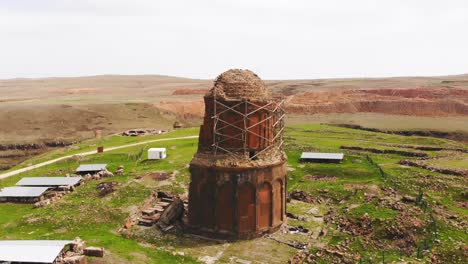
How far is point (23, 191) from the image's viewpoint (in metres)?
35.0

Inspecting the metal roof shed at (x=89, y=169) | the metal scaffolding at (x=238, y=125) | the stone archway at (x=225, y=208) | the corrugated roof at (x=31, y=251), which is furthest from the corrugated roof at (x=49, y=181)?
the metal scaffolding at (x=238, y=125)

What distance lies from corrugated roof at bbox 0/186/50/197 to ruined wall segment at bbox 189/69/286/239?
15.2m

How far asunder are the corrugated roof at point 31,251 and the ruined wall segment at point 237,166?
8656 millimetres

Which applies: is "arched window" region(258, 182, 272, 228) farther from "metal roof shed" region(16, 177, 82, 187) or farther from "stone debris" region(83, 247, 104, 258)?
"metal roof shed" region(16, 177, 82, 187)

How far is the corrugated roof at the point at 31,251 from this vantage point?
18688mm

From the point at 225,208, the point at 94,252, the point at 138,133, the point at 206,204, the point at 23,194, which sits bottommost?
the point at 23,194

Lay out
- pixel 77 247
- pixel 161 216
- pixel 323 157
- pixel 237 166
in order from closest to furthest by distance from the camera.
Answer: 1. pixel 77 247
2. pixel 237 166
3. pixel 161 216
4. pixel 323 157

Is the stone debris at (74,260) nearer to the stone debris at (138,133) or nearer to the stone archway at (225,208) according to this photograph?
the stone archway at (225,208)

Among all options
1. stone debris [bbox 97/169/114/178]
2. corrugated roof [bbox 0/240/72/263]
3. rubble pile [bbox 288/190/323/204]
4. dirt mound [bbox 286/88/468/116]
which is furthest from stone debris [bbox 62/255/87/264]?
dirt mound [bbox 286/88/468/116]

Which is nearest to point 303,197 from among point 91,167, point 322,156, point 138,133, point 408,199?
point 408,199

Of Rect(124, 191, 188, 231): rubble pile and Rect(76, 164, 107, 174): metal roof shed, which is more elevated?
Rect(76, 164, 107, 174): metal roof shed

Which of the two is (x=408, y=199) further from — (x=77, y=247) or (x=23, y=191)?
(x=23, y=191)

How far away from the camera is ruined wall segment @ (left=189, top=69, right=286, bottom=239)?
83.8 feet

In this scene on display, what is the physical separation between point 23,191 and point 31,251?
1754cm
